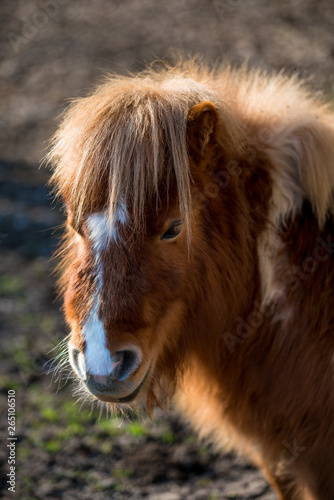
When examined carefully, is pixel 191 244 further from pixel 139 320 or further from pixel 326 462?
pixel 326 462

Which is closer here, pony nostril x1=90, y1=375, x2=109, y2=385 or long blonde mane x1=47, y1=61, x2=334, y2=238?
pony nostril x1=90, y1=375, x2=109, y2=385

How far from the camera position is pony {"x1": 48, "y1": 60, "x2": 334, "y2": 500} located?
2152mm

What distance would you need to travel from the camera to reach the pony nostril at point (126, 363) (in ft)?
6.92

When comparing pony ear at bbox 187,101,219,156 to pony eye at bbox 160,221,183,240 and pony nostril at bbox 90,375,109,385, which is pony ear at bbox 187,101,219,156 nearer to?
pony eye at bbox 160,221,183,240

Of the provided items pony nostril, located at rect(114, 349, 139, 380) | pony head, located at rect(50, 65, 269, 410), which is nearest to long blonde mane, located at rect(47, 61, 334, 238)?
pony head, located at rect(50, 65, 269, 410)

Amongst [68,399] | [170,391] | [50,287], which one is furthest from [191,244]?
[50,287]

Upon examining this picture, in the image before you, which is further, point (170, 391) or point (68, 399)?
point (68, 399)

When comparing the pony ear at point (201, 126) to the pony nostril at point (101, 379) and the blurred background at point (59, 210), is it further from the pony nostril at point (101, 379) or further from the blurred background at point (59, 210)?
the blurred background at point (59, 210)

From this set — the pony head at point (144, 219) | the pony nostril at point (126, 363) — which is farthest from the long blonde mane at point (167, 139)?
the pony nostril at point (126, 363)

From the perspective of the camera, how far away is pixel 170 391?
284 cm

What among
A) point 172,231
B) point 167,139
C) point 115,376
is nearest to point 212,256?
point 172,231

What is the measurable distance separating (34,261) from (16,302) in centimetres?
59

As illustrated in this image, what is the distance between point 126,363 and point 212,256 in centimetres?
69

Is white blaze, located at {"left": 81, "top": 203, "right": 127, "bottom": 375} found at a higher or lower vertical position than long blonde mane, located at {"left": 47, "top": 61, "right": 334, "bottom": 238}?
lower
